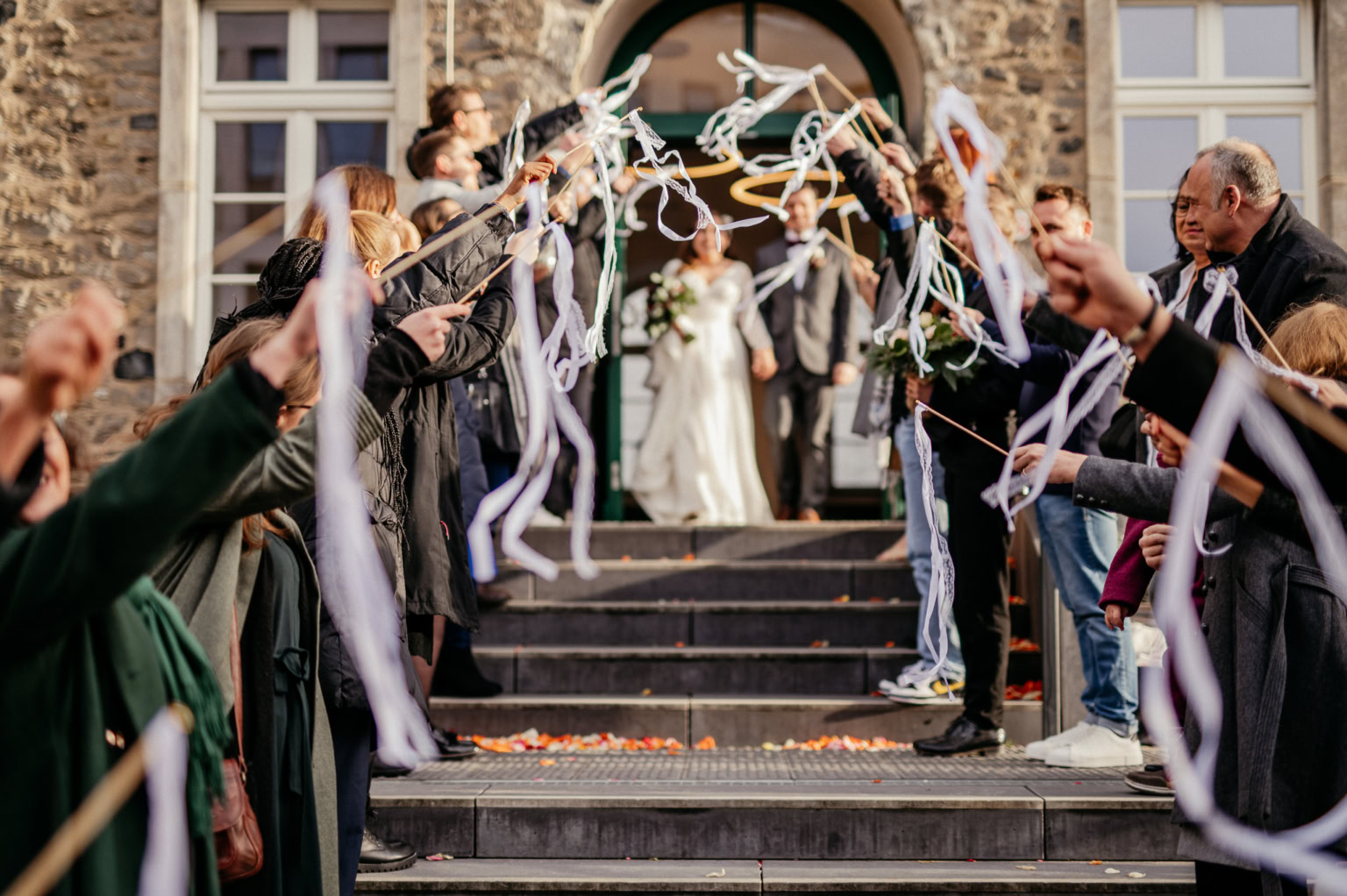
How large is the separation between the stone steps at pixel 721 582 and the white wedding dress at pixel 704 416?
1.65 meters

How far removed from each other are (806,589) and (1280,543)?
369 centimetres

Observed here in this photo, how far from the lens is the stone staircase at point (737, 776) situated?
3623 millimetres

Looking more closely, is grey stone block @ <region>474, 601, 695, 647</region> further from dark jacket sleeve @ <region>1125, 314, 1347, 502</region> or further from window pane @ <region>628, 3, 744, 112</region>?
window pane @ <region>628, 3, 744, 112</region>

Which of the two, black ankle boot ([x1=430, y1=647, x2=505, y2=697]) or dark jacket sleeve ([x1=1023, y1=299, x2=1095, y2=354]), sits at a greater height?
dark jacket sleeve ([x1=1023, y1=299, x2=1095, y2=354])

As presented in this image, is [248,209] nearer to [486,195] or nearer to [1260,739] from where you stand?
[486,195]

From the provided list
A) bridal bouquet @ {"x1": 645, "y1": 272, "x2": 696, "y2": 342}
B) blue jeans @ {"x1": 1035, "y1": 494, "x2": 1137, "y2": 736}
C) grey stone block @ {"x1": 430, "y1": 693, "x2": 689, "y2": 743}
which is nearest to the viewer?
blue jeans @ {"x1": 1035, "y1": 494, "x2": 1137, "y2": 736}

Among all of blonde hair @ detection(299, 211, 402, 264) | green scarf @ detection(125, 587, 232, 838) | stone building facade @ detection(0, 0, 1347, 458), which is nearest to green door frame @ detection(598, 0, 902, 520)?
stone building facade @ detection(0, 0, 1347, 458)

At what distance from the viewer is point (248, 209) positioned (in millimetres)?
7914

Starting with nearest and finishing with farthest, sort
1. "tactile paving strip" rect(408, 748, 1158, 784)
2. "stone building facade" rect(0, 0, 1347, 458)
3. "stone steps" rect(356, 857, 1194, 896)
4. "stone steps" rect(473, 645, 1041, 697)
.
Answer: "stone steps" rect(356, 857, 1194, 896) < "tactile paving strip" rect(408, 748, 1158, 784) < "stone steps" rect(473, 645, 1041, 697) < "stone building facade" rect(0, 0, 1347, 458)

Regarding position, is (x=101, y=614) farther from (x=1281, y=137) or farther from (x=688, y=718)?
(x=1281, y=137)

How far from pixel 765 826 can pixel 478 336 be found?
5.69 ft

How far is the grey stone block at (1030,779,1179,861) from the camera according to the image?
12.2ft

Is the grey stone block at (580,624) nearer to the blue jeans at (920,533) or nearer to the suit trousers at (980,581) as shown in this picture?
the blue jeans at (920,533)

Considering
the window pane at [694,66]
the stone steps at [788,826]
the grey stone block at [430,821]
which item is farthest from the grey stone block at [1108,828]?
the window pane at [694,66]
